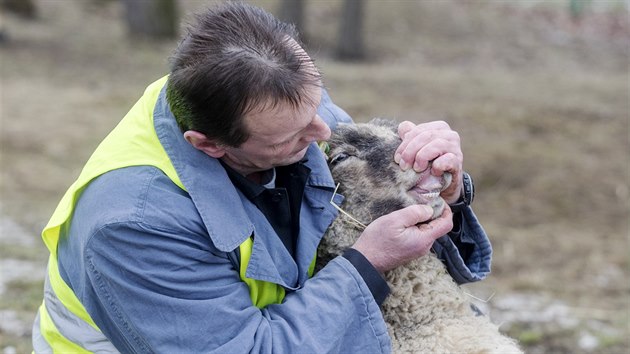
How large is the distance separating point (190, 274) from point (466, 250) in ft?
3.97

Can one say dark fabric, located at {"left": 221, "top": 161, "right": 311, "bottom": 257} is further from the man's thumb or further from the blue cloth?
the man's thumb

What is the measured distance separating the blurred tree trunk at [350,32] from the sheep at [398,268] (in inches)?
540

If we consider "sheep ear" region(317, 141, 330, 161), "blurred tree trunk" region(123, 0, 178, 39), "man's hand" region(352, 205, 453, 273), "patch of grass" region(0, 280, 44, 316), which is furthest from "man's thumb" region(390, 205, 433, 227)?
"blurred tree trunk" region(123, 0, 178, 39)

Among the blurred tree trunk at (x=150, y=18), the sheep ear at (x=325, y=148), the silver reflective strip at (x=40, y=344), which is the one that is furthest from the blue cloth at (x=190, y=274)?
the blurred tree trunk at (x=150, y=18)

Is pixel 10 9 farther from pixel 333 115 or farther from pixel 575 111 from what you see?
pixel 333 115

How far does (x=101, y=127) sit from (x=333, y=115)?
8.31 m

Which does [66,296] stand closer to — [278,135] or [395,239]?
[278,135]

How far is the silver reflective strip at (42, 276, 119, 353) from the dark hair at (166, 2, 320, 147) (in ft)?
2.36

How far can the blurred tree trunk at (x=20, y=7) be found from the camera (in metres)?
17.6

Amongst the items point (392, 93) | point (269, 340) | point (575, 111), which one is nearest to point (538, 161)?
point (575, 111)

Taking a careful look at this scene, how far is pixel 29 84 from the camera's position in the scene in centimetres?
1278

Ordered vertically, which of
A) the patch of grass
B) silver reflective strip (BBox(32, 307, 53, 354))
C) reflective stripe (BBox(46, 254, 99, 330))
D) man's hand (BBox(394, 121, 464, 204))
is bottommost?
the patch of grass

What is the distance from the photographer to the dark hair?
234 centimetres

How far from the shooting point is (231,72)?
233 centimetres
